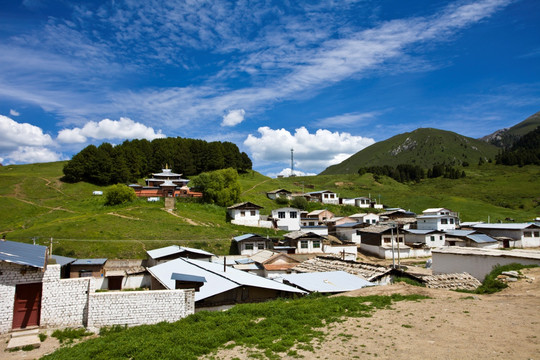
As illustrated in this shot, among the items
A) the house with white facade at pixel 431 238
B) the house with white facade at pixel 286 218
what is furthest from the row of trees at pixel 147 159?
the house with white facade at pixel 431 238

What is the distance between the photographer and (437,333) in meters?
11.2

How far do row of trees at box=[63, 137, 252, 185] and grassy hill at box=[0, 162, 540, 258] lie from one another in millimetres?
3843

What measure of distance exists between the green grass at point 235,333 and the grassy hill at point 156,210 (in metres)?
25.6

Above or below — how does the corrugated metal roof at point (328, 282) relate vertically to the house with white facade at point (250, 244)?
below

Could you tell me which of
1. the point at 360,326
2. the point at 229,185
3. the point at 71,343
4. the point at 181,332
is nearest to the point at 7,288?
the point at 71,343

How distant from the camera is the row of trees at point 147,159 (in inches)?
2953

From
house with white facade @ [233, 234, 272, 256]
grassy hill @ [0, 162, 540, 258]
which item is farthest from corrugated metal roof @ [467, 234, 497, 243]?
house with white facade @ [233, 234, 272, 256]

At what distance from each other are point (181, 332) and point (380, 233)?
40.3 metres

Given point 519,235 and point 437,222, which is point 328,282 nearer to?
point 437,222

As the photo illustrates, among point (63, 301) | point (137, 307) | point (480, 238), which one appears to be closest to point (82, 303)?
point (63, 301)

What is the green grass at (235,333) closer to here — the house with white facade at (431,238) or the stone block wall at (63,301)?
the stone block wall at (63,301)

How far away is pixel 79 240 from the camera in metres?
37.4

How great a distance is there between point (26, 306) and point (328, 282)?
53.4 ft

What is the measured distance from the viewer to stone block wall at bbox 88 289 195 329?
46.7 feet
